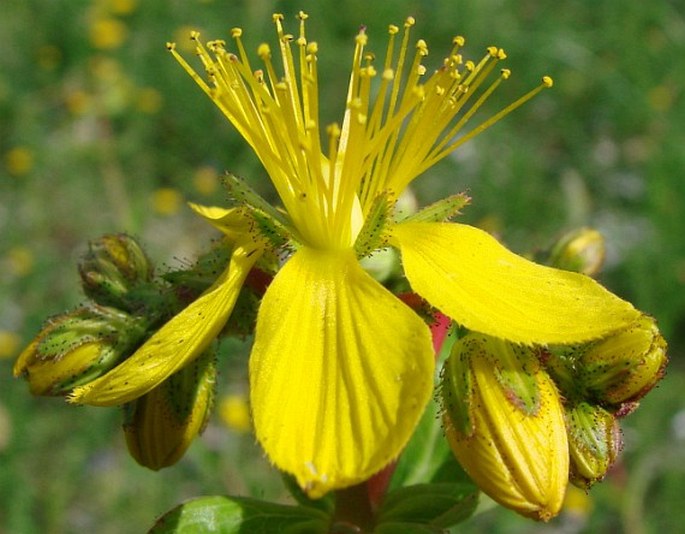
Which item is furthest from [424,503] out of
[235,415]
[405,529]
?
[235,415]

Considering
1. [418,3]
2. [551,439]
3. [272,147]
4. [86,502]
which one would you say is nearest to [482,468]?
[551,439]

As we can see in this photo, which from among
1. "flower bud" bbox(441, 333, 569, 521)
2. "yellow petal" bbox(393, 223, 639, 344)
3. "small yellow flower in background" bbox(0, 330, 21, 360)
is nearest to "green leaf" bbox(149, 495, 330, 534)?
"flower bud" bbox(441, 333, 569, 521)

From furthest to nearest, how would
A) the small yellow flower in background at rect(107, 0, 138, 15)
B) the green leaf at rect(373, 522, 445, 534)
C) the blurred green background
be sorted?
the small yellow flower in background at rect(107, 0, 138, 15)
the blurred green background
the green leaf at rect(373, 522, 445, 534)

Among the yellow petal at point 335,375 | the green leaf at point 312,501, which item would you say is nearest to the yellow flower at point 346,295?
the yellow petal at point 335,375

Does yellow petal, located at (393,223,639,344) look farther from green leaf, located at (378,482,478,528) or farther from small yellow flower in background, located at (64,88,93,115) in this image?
small yellow flower in background, located at (64,88,93,115)

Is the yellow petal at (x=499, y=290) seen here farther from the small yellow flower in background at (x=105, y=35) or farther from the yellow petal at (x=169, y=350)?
the small yellow flower in background at (x=105, y=35)

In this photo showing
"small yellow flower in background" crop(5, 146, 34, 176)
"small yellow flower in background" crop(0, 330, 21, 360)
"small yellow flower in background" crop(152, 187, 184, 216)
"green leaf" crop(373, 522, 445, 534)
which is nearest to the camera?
"green leaf" crop(373, 522, 445, 534)
